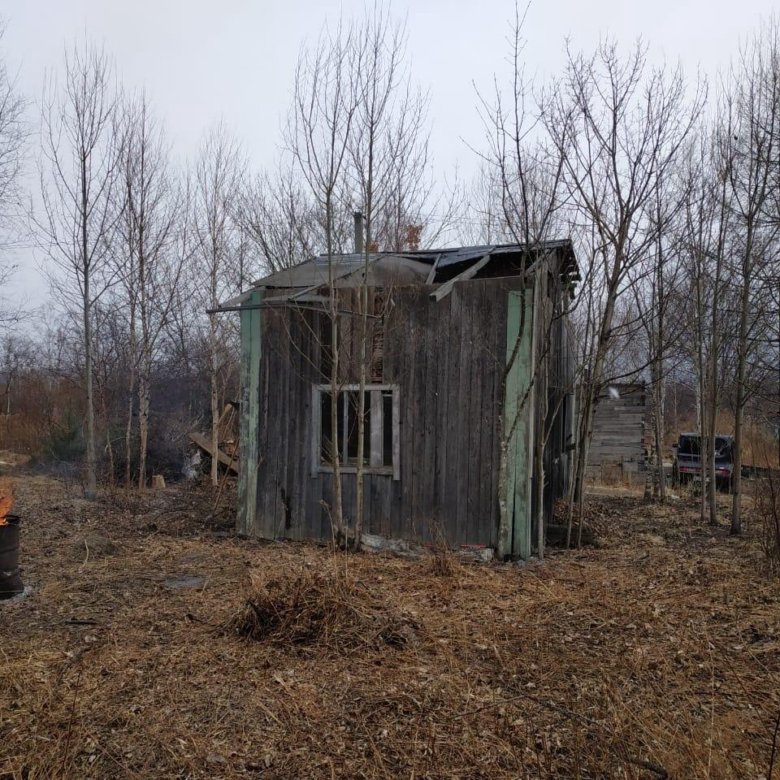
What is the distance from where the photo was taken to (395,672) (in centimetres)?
410

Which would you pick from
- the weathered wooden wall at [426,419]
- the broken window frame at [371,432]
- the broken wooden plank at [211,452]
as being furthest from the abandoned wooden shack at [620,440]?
the broken window frame at [371,432]

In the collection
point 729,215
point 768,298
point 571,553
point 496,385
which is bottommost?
point 571,553

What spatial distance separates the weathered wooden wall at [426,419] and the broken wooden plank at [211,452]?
6478 mm

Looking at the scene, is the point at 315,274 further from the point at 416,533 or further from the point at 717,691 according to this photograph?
the point at 717,691

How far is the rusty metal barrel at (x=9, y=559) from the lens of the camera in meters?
5.66

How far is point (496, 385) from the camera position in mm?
7910

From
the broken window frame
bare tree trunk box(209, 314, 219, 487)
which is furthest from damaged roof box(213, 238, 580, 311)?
bare tree trunk box(209, 314, 219, 487)

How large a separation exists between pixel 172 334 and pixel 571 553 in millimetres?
14230

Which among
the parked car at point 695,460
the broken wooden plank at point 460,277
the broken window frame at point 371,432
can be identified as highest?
the broken wooden plank at point 460,277

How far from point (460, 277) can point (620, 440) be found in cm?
1389

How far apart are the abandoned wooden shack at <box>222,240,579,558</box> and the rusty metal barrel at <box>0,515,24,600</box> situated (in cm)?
330

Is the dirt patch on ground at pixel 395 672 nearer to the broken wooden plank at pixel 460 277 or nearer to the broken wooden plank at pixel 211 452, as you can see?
the broken wooden plank at pixel 460 277

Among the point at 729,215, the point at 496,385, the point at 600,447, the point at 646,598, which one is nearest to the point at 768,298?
the point at 729,215

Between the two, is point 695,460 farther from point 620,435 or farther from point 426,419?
point 426,419
